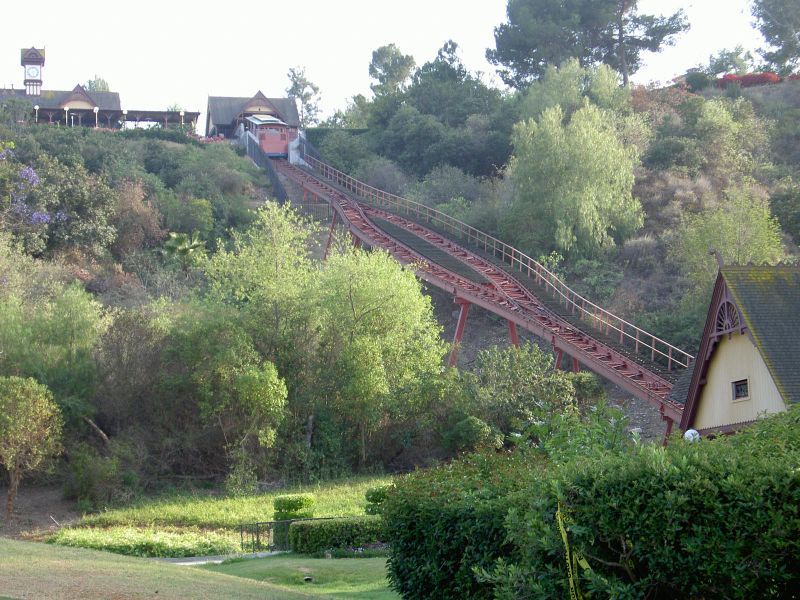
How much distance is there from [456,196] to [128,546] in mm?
42553

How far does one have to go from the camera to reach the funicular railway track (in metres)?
34.2

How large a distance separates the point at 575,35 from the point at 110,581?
70823 mm

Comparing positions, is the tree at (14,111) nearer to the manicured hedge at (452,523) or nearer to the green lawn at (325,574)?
the green lawn at (325,574)

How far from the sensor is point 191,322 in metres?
38.2

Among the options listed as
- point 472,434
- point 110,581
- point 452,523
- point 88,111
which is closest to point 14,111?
point 88,111

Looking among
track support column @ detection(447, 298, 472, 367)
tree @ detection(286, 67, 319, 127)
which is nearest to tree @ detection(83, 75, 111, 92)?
tree @ detection(286, 67, 319, 127)

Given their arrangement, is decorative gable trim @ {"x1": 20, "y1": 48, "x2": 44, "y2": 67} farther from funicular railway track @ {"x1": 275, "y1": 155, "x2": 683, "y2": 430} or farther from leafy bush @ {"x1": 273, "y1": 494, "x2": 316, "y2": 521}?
leafy bush @ {"x1": 273, "y1": 494, "x2": 316, "y2": 521}

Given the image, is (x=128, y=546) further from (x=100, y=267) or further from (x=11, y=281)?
(x=100, y=267)

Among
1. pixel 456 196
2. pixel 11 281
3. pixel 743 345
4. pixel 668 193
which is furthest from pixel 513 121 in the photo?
pixel 743 345

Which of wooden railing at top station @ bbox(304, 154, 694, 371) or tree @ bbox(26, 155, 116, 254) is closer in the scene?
wooden railing at top station @ bbox(304, 154, 694, 371)

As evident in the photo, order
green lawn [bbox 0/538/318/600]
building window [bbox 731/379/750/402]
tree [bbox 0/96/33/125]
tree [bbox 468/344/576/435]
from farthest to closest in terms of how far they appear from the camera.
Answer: tree [bbox 0/96/33/125] < tree [bbox 468/344/576/435] < building window [bbox 731/379/750/402] < green lawn [bbox 0/538/318/600]

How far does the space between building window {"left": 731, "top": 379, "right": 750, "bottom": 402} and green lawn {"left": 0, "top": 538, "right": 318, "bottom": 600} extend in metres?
11.6

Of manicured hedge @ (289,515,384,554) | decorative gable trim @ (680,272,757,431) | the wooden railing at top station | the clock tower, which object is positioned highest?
the clock tower

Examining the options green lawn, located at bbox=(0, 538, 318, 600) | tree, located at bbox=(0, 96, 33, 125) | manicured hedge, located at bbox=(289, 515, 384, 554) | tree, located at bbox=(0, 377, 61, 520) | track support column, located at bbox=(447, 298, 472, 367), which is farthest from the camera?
tree, located at bbox=(0, 96, 33, 125)
